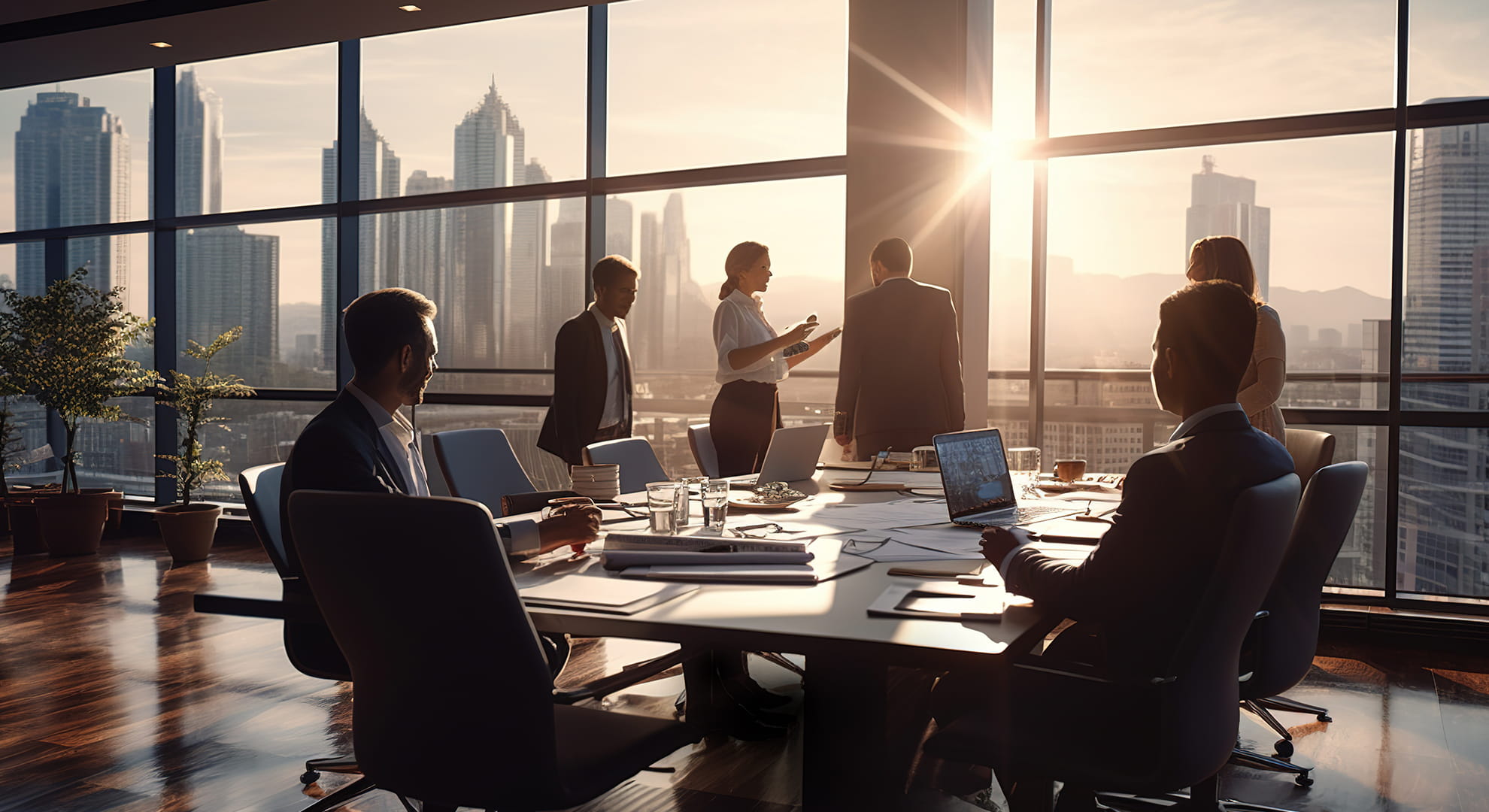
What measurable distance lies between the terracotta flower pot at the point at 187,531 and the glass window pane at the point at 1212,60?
5.34 metres

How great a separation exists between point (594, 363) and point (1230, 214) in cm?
301

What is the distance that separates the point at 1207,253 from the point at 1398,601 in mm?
2151

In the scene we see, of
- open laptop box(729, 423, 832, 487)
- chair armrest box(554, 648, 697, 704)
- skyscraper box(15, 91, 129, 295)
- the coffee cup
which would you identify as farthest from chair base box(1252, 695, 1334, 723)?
skyscraper box(15, 91, 129, 295)

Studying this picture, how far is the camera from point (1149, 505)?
1.55 metres

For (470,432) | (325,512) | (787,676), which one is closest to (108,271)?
(470,432)

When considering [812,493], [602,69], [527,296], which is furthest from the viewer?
[527,296]

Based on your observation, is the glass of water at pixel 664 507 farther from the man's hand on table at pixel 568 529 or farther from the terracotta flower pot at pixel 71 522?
the terracotta flower pot at pixel 71 522

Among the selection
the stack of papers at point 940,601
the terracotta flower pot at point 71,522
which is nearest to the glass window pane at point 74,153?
the terracotta flower pot at point 71,522

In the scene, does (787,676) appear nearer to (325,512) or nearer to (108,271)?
(325,512)

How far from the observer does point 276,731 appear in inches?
127

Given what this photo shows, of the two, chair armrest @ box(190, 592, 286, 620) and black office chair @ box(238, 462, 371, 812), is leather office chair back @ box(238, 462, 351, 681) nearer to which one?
black office chair @ box(238, 462, 371, 812)

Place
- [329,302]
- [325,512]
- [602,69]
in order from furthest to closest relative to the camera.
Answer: [329,302] → [602,69] → [325,512]

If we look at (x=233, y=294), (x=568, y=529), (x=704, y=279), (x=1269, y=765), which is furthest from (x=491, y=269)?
(x=1269, y=765)

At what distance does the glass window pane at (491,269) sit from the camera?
611cm
